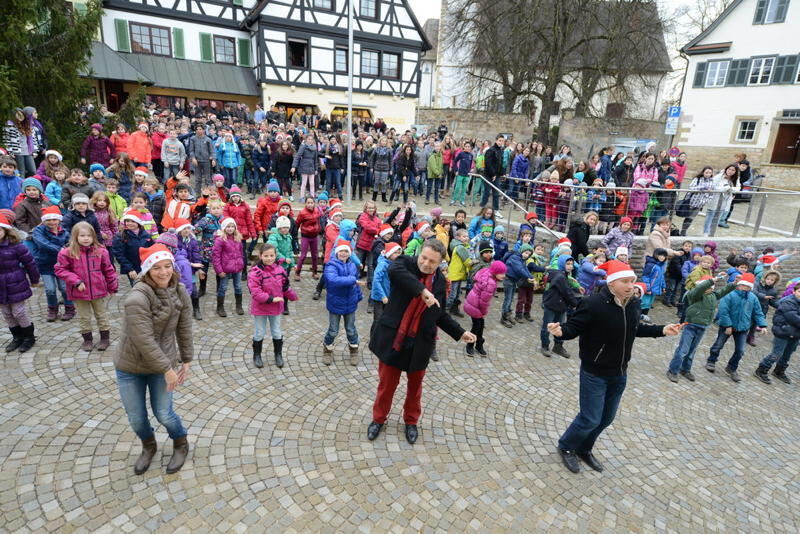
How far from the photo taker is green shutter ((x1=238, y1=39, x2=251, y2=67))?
26422 mm

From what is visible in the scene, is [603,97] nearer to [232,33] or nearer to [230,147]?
[232,33]

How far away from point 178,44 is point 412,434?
26732 mm

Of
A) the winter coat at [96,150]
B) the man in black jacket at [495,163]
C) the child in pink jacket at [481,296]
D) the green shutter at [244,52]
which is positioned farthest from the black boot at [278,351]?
the green shutter at [244,52]

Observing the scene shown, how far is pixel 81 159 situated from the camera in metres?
10.6

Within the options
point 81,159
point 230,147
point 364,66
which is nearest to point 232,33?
point 364,66

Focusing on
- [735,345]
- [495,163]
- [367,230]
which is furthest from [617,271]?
[495,163]

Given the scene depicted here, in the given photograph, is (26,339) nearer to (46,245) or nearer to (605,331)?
(46,245)

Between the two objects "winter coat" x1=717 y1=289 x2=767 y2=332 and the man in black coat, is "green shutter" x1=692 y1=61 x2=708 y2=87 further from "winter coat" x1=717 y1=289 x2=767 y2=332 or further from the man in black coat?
the man in black coat

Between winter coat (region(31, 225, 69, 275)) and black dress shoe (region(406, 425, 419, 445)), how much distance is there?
531 cm

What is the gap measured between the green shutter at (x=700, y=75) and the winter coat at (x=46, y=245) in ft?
103

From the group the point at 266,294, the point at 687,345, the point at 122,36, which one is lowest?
the point at 687,345

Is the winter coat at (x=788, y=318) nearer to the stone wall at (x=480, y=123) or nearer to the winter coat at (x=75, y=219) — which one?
the winter coat at (x=75, y=219)

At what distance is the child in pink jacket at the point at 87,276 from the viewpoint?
5645 millimetres

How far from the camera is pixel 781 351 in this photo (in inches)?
290
